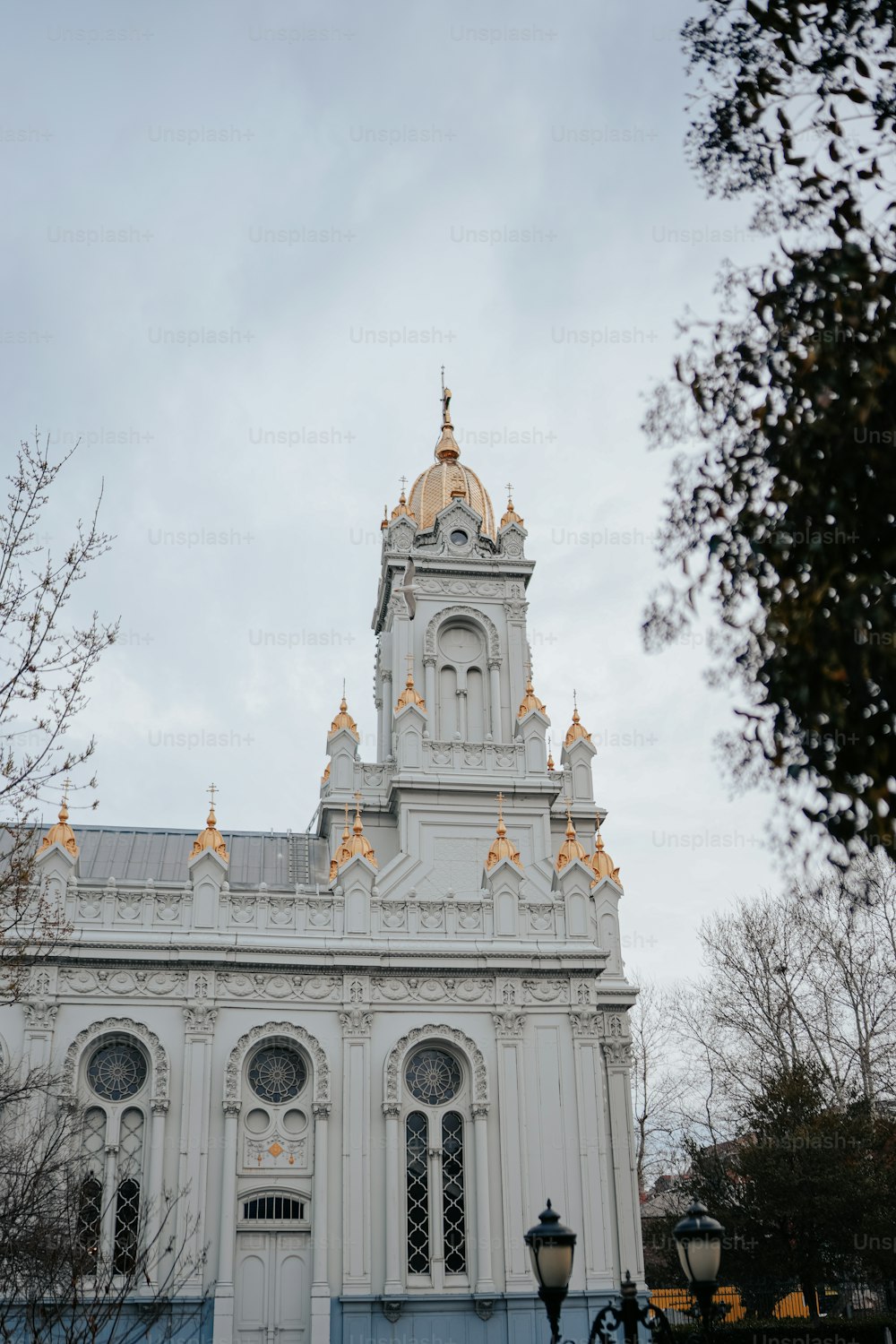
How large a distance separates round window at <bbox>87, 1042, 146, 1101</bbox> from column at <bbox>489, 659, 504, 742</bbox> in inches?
586

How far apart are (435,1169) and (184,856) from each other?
13857 mm

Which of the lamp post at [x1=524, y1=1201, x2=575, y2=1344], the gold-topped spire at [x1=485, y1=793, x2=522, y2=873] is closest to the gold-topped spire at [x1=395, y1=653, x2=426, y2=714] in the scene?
the gold-topped spire at [x1=485, y1=793, x2=522, y2=873]

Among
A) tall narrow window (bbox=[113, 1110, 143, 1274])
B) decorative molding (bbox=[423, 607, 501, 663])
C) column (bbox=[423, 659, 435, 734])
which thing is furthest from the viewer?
decorative molding (bbox=[423, 607, 501, 663])

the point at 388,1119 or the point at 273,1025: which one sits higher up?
the point at 273,1025

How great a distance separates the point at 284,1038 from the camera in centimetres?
3030

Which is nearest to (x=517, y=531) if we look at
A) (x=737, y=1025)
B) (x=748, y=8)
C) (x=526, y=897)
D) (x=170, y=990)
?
(x=526, y=897)

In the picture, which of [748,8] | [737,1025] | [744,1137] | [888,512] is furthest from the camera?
[737,1025]

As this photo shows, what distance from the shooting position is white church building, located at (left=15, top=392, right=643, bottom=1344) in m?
28.4

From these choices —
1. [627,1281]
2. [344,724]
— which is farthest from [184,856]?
[627,1281]

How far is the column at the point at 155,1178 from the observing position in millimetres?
27312

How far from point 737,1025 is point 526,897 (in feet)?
32.4

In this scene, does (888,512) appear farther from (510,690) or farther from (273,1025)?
(510,690)

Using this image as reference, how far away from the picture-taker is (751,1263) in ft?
109

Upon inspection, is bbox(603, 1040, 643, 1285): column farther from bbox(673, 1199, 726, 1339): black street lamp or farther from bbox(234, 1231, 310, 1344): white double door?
bbox(673, 1199, 726, 1339): black street lamp
